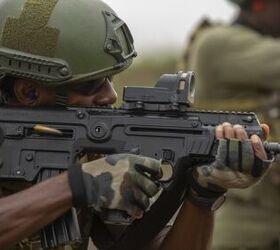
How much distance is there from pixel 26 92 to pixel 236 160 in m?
1.02

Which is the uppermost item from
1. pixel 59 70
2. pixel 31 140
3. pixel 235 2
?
pixel 235 2

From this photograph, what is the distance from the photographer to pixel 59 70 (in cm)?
473

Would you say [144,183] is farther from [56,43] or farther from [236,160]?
[56,43]

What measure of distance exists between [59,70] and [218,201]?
821 millimetres

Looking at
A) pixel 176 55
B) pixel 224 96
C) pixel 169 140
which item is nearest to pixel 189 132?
pixel 169 140

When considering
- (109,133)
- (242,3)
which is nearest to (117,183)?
(109,133)

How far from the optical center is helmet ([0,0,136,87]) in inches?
186

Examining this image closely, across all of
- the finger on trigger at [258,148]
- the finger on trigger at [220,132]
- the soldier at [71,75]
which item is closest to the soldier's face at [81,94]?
the soldier at [71,75]

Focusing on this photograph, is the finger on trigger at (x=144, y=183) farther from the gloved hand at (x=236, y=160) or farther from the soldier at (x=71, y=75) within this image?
the gloved hand at (x=236, y=160)

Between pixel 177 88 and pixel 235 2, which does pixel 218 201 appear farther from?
pixel 235 2

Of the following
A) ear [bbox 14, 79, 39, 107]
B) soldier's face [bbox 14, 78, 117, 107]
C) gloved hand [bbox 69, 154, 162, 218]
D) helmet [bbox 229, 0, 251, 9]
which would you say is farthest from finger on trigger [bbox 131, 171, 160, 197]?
helmet [bbox 229, 0, 251, 9]

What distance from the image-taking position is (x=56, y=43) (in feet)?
15.6

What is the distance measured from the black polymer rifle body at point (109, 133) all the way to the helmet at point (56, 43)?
0.54 feet

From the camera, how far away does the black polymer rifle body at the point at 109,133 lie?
178 inches
